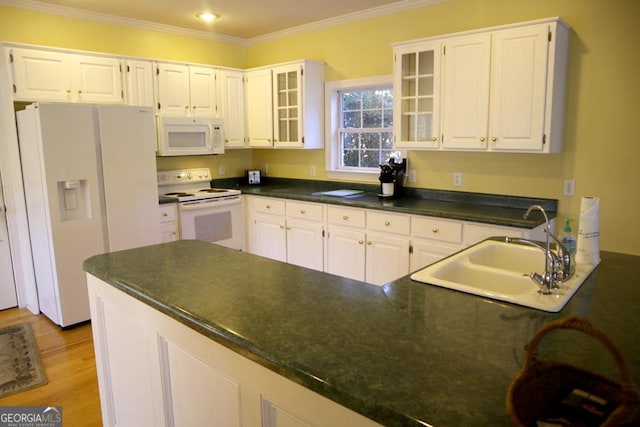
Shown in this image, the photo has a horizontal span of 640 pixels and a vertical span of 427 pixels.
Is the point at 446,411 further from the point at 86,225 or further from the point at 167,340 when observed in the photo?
the point at 86,225

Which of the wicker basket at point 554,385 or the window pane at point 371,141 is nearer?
the wicker basket at point 554,385

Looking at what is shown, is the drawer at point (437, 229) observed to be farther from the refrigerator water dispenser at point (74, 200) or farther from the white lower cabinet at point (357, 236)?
the refrigerator water dispenser at point (74, 200)

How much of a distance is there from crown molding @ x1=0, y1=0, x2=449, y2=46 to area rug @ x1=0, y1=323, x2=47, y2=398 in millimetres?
2622

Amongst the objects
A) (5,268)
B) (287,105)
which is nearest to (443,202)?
(287,105)

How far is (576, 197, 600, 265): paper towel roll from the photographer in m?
1.70

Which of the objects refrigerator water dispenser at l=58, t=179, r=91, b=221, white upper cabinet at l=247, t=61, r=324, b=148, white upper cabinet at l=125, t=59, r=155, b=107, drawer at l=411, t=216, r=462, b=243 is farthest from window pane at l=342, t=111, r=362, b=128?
refrigerator water dispenser at l=58, t=179, r=91, b=221

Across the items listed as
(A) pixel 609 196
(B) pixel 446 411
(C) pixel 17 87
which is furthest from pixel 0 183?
(A) pixel 609 196

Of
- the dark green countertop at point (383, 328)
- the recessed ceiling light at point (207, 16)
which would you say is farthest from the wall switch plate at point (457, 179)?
the recessed ceiling light at point (207, 16)

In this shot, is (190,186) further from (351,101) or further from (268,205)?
(351,101)

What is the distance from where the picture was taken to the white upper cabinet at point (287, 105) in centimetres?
445

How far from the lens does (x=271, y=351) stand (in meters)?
1.08

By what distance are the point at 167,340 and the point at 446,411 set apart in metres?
1.01

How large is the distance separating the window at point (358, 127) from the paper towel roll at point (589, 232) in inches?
103

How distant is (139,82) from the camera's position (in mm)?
4117
